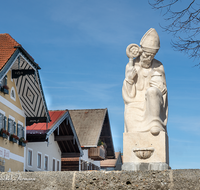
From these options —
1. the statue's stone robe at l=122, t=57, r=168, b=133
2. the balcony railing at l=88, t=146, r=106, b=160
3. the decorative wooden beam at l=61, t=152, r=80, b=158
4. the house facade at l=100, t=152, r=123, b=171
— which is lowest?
the statue's stone robe at l=122, t=57, r=168, b=133

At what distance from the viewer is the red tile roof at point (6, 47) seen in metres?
16.9

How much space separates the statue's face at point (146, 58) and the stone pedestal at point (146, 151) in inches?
59.8

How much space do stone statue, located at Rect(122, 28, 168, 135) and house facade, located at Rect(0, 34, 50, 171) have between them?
352 inches

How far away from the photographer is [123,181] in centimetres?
576

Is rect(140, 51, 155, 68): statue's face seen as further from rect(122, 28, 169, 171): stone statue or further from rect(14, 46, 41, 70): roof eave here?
rect(14, 46, 41, 70): roof eave

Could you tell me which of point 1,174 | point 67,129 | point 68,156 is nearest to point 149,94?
point 1,174

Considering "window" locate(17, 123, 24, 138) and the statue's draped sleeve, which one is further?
"window" locate(17, 123, 24, 138)

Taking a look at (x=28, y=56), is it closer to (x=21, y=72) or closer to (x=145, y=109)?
(x=21, y=72)

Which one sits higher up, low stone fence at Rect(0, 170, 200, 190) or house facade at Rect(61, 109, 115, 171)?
house facade at Rect(61, 109, 115, 171)

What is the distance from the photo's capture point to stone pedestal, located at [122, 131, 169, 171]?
7609 millimetres

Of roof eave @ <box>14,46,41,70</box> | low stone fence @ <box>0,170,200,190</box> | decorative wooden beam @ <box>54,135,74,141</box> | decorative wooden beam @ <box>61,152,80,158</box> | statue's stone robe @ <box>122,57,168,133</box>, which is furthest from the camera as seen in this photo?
decorative wooden beam @ <box>61,152,80,158</box>

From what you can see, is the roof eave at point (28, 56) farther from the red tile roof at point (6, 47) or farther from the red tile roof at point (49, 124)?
the red tile roof at point (49, 124)

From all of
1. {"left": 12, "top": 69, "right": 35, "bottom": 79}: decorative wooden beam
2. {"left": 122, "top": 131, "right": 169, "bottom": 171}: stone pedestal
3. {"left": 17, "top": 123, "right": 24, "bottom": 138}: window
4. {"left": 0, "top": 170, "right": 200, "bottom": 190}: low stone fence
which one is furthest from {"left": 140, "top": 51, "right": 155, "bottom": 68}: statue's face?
{"left": 17, "top": 123, "right": 24, "bottom": 138}: window

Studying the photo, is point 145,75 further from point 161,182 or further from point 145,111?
point 161,182
